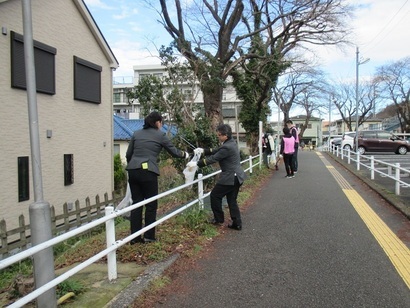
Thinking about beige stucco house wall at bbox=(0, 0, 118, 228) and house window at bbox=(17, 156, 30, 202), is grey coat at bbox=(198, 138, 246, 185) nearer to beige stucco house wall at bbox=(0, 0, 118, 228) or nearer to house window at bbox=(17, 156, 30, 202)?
beige stucco house wall at bbox=(0, 0, 118, 228)

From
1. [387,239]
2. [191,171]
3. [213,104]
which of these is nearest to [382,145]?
[213,104]

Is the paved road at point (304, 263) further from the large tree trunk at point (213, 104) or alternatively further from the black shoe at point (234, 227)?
the large tree trunk at point (213, 104)

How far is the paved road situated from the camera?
3426mm

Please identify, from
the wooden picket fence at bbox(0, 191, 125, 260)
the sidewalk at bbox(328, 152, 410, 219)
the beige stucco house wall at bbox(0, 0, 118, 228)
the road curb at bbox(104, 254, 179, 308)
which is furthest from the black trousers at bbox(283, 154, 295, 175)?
the road curb at bbox(104, 254, 179, 308)

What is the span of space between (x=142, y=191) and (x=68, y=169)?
8.21 meters

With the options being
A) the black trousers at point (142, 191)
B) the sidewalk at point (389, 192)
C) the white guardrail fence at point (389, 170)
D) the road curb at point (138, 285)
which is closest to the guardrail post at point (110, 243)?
the road curb at point (138, 285)

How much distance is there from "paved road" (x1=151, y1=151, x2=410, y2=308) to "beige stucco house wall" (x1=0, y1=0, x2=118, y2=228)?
6.52 meters

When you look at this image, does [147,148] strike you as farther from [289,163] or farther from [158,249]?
[289,163]

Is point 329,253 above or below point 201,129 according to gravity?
below

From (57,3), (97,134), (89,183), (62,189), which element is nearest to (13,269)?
(62,189)

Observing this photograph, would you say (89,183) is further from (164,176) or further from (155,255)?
(155,255)

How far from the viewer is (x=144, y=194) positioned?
476cm

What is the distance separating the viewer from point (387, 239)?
5.33m

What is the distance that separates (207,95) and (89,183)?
221 inches
